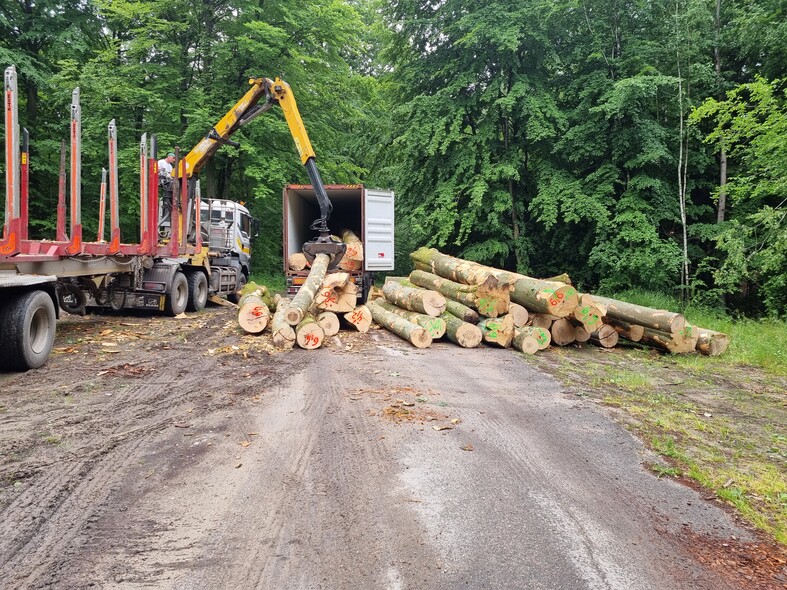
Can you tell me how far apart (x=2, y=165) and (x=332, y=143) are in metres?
11.5

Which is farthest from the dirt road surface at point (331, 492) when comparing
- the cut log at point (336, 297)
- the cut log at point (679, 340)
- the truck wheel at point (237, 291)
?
the truck wheel at point (237, 291)

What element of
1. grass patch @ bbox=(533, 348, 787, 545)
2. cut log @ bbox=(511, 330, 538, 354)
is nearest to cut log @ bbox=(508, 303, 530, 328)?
cut log @ bbox=(511, 330, 538, 354)

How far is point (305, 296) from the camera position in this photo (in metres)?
8.78

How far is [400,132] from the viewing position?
58.6 feet

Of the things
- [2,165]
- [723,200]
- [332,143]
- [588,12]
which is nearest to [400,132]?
[332,143]

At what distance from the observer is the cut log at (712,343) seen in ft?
28.0

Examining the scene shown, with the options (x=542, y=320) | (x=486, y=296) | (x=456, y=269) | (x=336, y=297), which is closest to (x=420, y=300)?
(x=456, y=269)

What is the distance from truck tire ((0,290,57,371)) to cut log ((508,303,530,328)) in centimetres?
706

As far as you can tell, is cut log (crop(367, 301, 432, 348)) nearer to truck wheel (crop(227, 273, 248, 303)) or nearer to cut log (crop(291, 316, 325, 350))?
cut log (crop(291, 316, 325, 350))

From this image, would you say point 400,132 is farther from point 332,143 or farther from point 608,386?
point 608,386

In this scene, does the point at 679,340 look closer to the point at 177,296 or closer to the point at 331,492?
the point at 331,492

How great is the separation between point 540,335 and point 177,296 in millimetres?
7983

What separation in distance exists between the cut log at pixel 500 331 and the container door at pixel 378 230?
4.00 metres

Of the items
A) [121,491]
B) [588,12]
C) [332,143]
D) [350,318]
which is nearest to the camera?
[121,491]
